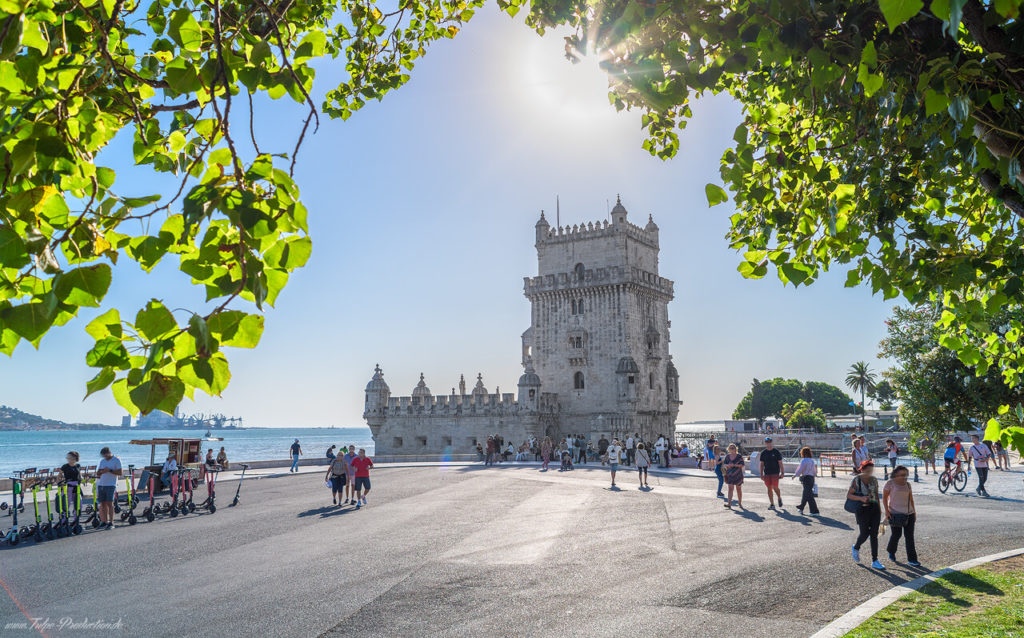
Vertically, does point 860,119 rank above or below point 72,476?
above

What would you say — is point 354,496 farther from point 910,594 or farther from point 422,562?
point 910,594

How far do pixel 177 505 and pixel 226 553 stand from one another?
18.9ft

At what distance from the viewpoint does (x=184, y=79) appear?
2746 mm

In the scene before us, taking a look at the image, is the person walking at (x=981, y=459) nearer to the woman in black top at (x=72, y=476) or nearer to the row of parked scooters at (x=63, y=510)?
the row of parked scooters at (x=63, y=510)

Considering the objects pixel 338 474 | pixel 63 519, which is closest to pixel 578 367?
pixel 338 474

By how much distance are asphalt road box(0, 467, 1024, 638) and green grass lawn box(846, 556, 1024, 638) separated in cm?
57

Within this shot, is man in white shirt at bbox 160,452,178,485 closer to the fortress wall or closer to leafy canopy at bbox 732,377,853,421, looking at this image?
the fortress wall

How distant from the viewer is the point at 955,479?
18.4 m

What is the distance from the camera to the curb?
6.37 meters

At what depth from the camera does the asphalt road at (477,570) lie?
7.01 m

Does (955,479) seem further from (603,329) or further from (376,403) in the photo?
(376,403)

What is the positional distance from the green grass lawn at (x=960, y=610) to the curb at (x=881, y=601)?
0.08m

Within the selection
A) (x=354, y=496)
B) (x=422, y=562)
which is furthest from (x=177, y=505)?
(x=422, y=562)

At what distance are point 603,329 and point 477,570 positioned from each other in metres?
33.8
